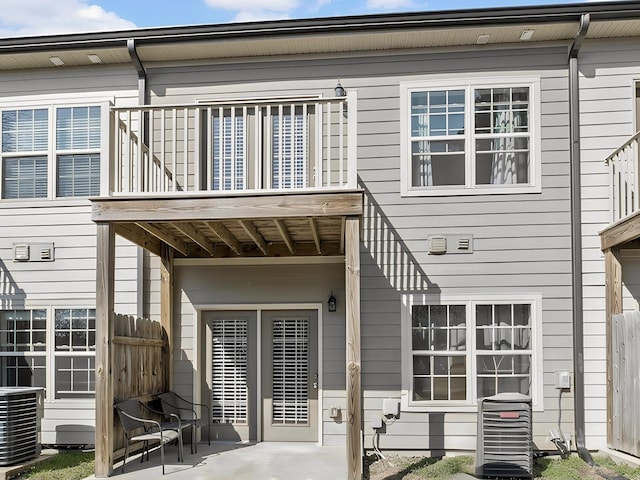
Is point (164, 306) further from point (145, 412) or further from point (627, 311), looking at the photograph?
point (627, 311)

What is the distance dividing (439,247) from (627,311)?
236 cm

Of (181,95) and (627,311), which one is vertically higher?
(181,95)

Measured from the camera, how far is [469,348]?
8781mm

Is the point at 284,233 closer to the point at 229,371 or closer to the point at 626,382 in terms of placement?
the point at 229,371

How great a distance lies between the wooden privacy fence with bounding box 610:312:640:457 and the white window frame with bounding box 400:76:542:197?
6.41 feet

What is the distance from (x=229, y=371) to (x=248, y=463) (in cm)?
173

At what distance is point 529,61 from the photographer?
8.98 meters

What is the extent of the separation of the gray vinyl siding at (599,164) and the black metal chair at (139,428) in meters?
4.89

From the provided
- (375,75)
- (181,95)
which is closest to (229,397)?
(181,95)

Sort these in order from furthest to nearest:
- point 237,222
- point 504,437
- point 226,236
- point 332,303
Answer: point 332,303 < point 226,236 < point 237,222 < point 504,437

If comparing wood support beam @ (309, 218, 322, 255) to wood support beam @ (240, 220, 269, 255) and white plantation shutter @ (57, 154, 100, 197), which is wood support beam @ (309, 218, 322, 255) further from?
white plantation shutter @ (57, 154, 100, 197)

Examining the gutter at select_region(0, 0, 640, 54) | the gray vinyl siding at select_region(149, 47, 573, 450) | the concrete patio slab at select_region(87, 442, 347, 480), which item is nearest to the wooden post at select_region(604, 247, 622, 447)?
the gray vinyl siding at select_region(149, 47, 573, 450)

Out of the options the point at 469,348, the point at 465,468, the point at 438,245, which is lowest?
the point at 465,468

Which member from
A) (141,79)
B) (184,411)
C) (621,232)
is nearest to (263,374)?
(184,411)
